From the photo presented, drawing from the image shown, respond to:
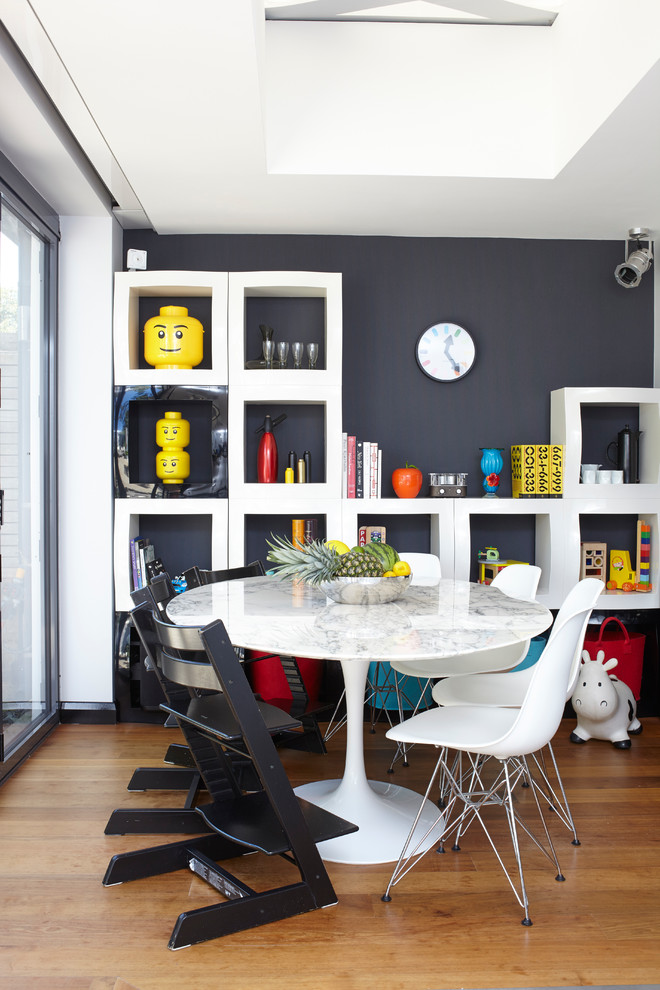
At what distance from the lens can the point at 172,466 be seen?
4.12 m

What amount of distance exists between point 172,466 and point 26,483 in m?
0.75

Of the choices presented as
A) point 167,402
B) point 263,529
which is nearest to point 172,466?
point 167,402

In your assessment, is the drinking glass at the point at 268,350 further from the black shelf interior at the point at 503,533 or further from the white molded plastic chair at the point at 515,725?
the white molded plastic chair at the point at 515,725

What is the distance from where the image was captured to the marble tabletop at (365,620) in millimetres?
2047

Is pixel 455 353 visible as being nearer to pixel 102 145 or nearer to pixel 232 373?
pixel 232 373

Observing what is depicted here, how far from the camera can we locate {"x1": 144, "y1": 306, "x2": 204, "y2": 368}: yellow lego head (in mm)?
4078

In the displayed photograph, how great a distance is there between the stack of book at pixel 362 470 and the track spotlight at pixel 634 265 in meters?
1.61

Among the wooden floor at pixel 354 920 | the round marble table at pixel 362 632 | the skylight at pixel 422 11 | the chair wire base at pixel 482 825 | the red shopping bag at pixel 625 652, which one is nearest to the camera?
the wooden floor at pixel 354 920

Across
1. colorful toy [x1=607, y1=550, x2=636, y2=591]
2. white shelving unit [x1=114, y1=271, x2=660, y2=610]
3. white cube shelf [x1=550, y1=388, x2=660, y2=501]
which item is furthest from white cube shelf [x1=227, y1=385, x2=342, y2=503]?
colorful toy [x1=607, y1=550, x2=636, y2=591]

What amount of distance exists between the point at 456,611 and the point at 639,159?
2.15m

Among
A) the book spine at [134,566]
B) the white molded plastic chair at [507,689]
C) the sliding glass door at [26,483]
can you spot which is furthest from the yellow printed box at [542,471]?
the sliding glass door at [26,483]

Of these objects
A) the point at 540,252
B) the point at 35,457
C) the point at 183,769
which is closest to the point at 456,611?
the point at 183,769

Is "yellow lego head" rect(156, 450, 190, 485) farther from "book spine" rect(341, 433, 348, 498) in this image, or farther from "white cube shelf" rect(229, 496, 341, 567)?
"book spine" rect(341, 433, 348, 498)

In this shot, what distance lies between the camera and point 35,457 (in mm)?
3826
